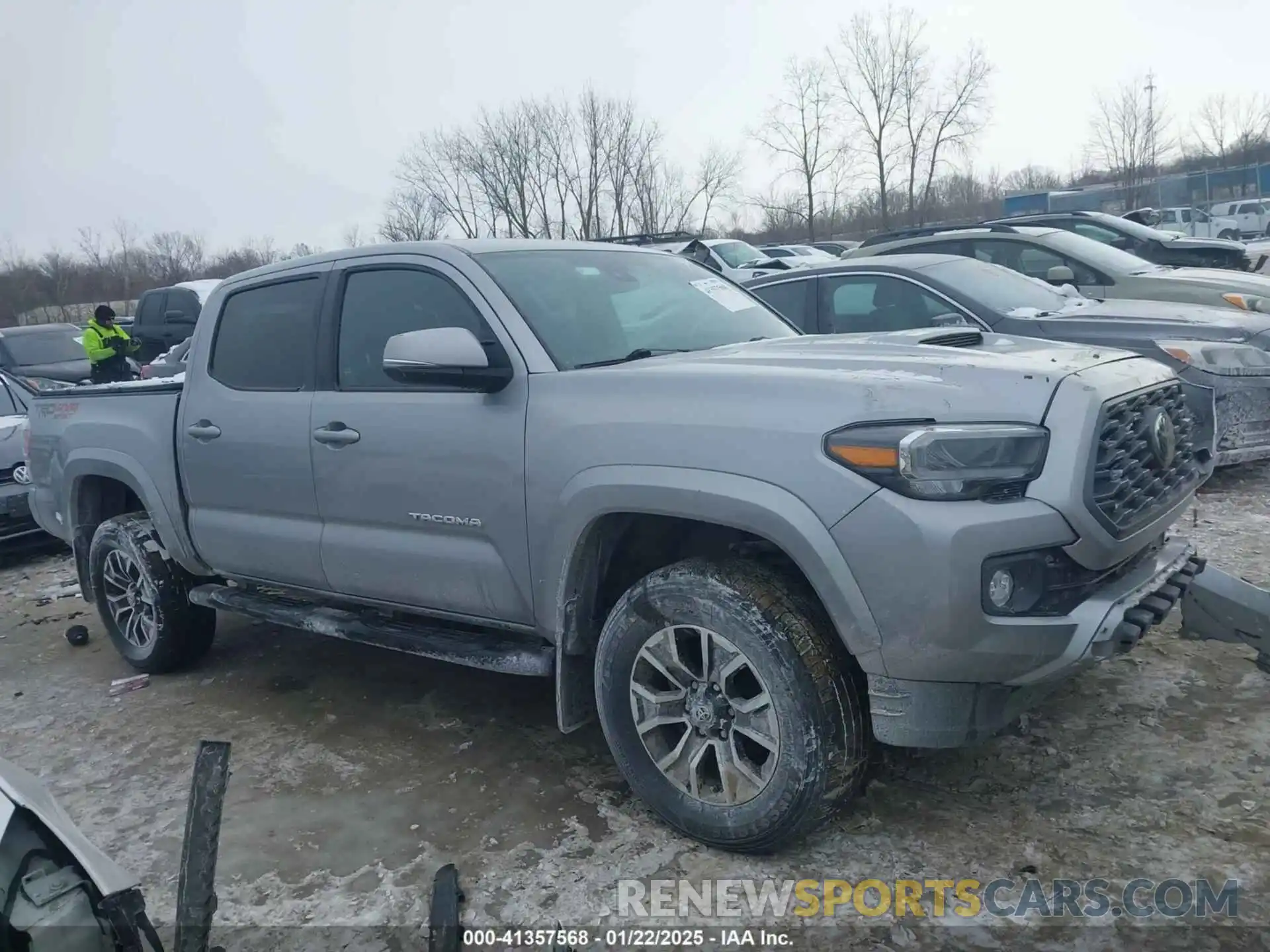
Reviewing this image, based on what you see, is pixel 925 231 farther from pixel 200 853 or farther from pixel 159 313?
pixel 159 313

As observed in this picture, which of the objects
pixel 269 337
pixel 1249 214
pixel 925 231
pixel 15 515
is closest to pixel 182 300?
pixel 15 515

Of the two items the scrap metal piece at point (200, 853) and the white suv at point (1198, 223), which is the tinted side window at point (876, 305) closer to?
the scrap metal piece at point (200, 853)

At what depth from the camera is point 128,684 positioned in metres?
5.11

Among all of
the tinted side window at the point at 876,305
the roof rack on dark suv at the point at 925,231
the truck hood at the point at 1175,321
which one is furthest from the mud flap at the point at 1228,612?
the roof rack on dark suv at the point at 925,231

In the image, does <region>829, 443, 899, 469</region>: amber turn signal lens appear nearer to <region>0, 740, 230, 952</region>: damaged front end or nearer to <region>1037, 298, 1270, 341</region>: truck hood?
<region>0, 740, 230, 952</region>: damaged front end

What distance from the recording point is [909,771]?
137 inches

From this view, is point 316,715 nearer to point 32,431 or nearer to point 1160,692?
point 32,431

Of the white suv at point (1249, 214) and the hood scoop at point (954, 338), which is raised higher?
the white suv at point (1249, 214)

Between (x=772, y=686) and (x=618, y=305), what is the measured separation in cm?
169

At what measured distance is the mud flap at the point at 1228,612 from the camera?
125 inches

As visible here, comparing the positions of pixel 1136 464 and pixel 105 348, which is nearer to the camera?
pixel 1136 464

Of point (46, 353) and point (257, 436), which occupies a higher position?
point (46, 353)

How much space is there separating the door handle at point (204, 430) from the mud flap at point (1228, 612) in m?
3.81

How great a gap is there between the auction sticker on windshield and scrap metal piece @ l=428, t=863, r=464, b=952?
2.48m
